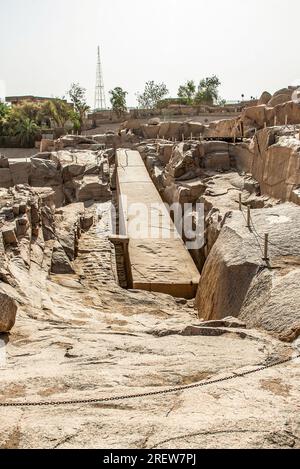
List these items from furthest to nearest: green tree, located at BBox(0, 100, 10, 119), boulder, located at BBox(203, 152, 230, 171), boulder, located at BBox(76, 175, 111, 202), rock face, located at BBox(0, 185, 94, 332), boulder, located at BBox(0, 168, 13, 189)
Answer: green tree, located at BBox(0, 100, 10, 119) → boulder, located at BBox(0, 168, 13, 189) → boulder, located at BBox(76, 175, 111, 202) → boulder, located at BBox(203, 152, 230, 171) → rock face, located at BBox(0, 185, 94, 332)

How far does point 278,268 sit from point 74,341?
9.48ft

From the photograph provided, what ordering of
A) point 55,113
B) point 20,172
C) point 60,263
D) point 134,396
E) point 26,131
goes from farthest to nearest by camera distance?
point 55,113
point 26,131
point 20,172
point 60,263
point 134,396

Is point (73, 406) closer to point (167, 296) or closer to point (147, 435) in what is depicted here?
point (147, 435)

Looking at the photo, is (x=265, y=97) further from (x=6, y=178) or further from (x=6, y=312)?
(x=6, y=312)

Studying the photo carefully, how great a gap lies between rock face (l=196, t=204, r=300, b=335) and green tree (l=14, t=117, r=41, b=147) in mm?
31416

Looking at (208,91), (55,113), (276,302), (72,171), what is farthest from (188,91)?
(276,302)

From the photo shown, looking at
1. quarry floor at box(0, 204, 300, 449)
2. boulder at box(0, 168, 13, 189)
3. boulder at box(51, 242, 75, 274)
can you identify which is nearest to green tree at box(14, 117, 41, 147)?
boulder at box(0, 168, 13, 189)

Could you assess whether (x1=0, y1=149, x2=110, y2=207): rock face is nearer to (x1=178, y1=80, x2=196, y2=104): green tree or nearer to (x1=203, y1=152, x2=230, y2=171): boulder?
(x1=203, y1=152, x2=230, y2=171): boulder

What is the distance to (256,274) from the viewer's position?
5.95 meters

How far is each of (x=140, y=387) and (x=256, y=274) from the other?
2964 millimetres

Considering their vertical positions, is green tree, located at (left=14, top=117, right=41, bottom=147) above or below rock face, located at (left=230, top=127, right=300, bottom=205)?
above

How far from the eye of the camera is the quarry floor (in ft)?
8.77

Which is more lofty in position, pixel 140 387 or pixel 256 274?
pixel 256 274

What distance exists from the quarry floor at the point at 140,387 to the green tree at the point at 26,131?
3253 cm
